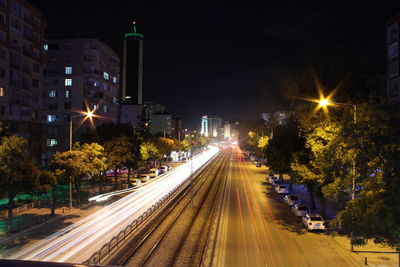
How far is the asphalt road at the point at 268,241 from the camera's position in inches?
772

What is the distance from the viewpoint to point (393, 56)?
42562 millimetres

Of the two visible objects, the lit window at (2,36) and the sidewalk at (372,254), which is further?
the lit window at (2,36)

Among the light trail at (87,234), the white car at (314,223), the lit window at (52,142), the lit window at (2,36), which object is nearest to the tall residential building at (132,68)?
the lit window at (52,142)

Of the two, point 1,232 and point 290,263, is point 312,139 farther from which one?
point 1,232

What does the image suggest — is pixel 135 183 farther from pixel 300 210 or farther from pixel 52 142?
pixel 52 142

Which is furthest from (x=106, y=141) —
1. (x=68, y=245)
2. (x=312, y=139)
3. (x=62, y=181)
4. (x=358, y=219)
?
(x=358, y=219)

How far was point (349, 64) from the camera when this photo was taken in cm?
3000

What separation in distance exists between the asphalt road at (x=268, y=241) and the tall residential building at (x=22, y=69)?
33.4 m

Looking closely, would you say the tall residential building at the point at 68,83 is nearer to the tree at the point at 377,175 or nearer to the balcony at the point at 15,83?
the balcony at the point at 15,83

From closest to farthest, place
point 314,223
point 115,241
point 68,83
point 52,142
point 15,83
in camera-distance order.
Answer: point 115,241, point 314,223, point 15,83, point 52,142, point 68,83

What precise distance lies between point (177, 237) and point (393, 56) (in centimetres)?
3713

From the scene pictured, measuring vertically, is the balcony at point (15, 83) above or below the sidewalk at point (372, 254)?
above

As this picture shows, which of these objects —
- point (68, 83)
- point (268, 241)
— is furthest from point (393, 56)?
point (68, 83)

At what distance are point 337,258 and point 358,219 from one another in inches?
241
